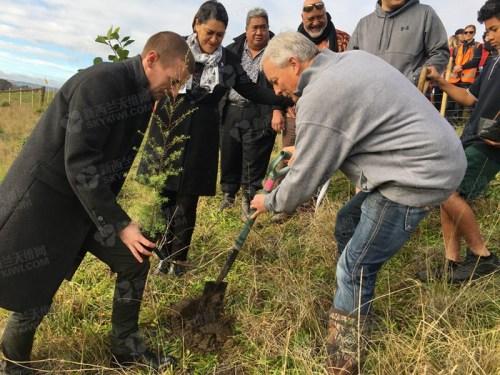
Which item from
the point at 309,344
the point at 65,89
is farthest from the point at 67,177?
the point at 309,344

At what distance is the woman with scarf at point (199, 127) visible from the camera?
10.3 ft

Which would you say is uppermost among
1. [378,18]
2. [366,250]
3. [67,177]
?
[378,18]

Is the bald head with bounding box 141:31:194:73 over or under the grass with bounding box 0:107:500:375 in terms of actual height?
over

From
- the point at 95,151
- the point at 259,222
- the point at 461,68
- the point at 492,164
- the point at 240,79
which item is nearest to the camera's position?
the point at 95,151

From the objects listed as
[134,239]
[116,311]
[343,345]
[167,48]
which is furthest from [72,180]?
[343,345]

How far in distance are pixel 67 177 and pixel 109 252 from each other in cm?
50

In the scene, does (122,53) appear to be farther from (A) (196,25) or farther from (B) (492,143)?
(B) (492,143)

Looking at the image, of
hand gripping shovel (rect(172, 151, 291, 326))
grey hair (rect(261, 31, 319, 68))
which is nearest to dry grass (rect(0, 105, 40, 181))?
hand gripping shovel (rect(172, 151, 291, 326))

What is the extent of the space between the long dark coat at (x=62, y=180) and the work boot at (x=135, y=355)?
0.54 metres

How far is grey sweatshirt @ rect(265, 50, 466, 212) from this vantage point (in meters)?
1.91

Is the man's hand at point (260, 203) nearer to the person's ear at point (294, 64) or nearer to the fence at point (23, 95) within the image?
the person's ear at point (294, 64)

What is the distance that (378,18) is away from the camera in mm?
3633

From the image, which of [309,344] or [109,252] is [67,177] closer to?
[109,252]

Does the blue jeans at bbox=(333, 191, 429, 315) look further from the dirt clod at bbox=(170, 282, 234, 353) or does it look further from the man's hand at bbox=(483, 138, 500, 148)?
the man's hand at bbox=(483, 138, 500, 148)
